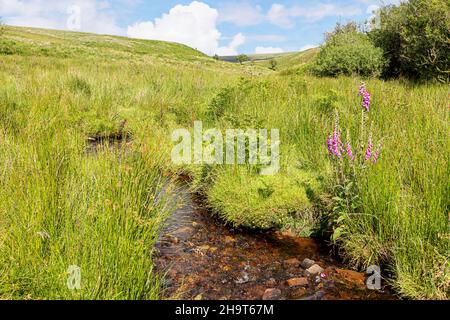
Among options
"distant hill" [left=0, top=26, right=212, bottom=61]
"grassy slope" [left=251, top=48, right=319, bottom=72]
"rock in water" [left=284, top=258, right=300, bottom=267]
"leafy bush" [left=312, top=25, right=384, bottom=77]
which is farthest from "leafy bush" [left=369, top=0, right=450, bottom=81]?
"distant hill" [left=0, top=26, right=212, bottom=61]

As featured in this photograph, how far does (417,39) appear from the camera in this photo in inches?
447

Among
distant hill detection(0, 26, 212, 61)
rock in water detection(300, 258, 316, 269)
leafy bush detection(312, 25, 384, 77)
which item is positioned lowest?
rock in water detection(300, 258, 316, 269)

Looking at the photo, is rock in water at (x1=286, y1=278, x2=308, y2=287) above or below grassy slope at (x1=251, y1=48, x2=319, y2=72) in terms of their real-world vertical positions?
below

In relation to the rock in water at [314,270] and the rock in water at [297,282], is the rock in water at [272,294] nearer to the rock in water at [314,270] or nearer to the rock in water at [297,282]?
the rock in water at [297,282]

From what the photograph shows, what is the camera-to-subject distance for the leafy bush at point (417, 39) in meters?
10.4

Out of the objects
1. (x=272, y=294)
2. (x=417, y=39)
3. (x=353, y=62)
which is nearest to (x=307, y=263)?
(x=272, y=294)

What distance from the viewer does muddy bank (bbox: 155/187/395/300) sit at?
2998 millimetres

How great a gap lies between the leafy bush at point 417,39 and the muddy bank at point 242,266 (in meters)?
7.59

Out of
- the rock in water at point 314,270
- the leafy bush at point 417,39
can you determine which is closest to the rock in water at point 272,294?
the rock in water at point 314,270

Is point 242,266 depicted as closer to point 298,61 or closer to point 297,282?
point 297,282

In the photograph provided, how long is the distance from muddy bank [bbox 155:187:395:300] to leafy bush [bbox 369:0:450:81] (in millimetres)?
7595

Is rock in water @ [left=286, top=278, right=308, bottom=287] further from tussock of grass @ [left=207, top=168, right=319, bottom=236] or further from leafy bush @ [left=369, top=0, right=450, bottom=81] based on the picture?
leafy bush @ [left=369, top=0, right=450, bottom=81]

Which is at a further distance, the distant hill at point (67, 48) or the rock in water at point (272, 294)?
the distant hill at point (67, 48)

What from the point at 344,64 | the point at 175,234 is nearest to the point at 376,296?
the point at 175,234
